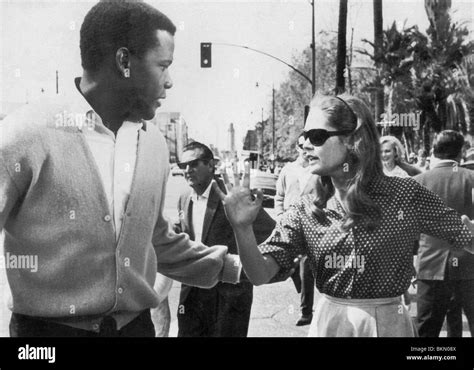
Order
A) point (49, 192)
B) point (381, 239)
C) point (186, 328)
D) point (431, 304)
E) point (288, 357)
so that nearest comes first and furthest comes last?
point (49, 192) → point (381, 239) → point (288, 357) → point (186, 328) → point (431, 304)

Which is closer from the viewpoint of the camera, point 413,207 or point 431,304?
point 413,207

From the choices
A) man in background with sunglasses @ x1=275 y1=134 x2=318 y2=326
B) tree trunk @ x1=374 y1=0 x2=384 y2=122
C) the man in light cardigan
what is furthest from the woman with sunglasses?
man in background with sunglasses @ x1=275 y1=134 x2=318 y2=326

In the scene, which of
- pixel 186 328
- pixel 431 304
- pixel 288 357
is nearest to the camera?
pixel 288 357

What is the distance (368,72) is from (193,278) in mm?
1872

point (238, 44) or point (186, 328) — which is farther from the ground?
point (238, 44)

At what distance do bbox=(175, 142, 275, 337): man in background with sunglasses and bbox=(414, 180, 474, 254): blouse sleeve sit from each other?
1.46m

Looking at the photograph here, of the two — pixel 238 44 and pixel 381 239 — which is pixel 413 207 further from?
pixel 238 44

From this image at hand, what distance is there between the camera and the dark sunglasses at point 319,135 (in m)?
2.12

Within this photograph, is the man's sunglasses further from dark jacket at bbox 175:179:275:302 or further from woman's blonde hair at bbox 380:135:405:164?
woman's blonde hair at bbox 380:135:405:164

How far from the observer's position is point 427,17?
3.18m

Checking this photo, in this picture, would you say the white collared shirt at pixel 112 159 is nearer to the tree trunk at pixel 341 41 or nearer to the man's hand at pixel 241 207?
the man's hand at pixel 241 207

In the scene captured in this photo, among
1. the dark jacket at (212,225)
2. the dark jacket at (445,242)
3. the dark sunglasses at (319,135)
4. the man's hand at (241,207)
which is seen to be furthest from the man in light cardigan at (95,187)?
the dark jacket at (445,242)

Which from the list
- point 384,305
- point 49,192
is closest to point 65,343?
point 49,192

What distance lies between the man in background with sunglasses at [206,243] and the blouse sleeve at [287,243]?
128cm
